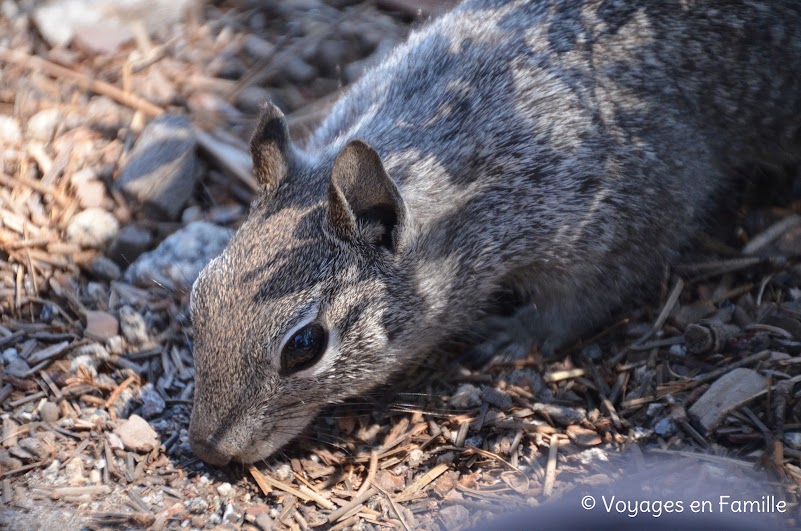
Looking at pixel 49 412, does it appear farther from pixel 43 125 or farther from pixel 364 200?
pixel 43 125

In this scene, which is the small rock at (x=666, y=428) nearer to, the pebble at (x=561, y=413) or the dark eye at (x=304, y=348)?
the pebble at (x=561, y=413)

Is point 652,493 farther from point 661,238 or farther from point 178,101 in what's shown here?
point 178,101

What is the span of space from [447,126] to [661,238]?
1.48 meters

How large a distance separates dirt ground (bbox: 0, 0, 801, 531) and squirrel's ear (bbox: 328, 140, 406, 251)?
3.67ft

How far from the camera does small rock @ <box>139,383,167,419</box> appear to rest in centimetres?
470

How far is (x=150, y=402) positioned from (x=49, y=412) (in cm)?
52

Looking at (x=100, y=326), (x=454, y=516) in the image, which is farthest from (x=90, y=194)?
(x=454, y=516)

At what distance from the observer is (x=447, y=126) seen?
15.4 feet

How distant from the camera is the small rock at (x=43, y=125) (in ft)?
19.5

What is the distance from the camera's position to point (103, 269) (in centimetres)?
541

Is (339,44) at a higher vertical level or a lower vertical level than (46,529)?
higher

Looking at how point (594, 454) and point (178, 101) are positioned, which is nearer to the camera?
point (594, 454)

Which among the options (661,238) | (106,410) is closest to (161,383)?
(106,410)

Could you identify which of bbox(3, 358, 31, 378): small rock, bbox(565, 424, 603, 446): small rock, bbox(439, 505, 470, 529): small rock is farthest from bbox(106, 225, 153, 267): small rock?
bbox(565, 424, 603, 446): small rock
